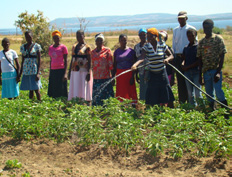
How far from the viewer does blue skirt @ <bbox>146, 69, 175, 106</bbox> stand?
18.9ft

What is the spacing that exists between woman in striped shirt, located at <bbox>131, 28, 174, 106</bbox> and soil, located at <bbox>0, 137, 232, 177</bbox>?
1341 millimetres

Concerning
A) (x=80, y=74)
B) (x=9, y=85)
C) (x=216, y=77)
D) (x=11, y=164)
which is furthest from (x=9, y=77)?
(x=216, y=77)

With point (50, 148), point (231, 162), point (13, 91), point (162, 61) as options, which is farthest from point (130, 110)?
point (13, 91)

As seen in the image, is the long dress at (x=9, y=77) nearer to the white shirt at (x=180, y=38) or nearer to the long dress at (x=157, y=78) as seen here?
the long dress at (x=157, y=78)

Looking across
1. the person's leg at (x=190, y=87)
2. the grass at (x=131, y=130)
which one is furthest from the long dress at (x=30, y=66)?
the person's leg at (x=190, y=87)

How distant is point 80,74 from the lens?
6742 millimetres

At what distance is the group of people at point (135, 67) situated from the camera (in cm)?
562

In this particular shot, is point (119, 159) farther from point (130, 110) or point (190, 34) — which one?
point (190, 34)

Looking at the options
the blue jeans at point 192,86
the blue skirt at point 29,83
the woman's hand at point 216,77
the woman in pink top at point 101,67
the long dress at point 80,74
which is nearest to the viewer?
the woman's hand at point 216,77

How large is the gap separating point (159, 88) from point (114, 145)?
1571mm

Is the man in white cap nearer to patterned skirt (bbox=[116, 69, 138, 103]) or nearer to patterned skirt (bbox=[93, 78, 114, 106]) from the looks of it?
patterned skirt (bbox=[116, 69, 138, 103])

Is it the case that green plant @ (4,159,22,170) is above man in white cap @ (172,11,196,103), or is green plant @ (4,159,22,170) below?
below

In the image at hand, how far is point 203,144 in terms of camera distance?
167 inches

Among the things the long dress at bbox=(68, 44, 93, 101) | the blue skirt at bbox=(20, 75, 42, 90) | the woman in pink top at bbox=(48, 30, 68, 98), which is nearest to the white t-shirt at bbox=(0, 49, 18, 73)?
the blue skirt at bbox=(20, 75, 42, 90)
